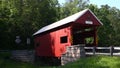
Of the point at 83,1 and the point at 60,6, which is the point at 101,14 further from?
the point at 60,6

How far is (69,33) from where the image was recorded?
26.4 metres

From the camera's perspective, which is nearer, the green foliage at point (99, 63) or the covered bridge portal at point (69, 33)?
the green foliage at point (99, 63)

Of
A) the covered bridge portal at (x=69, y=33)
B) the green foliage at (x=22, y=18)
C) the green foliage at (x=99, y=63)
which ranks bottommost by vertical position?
the green foliage at (x=99, y=63)

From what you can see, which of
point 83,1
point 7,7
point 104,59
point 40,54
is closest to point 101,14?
point 83,1

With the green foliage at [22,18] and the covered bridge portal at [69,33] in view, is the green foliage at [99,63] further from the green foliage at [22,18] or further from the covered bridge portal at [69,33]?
the green foliage at [22,18]

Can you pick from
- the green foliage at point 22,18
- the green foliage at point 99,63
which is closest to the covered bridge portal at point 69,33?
the green foliage at point 99,63

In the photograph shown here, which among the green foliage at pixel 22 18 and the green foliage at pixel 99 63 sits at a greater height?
the green foliage at pixel 22 18

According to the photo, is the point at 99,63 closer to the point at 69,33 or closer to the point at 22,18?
the point at 69,33

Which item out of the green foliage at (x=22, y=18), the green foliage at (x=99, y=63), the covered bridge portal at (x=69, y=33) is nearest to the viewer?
the green foliage at (x=99, y=63)

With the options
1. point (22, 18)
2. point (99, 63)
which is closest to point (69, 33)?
point (99, 63)

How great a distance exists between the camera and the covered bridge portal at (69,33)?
86.7 ft

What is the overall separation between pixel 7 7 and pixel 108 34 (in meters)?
19.1

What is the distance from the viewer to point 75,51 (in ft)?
77.4

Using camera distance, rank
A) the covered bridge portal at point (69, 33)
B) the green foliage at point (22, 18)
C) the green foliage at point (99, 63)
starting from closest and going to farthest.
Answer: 1. the green foliage at point (99, 63)
2. the covered bridge portal at point (69, 33)
3. the green foliage at point (22, 18)
